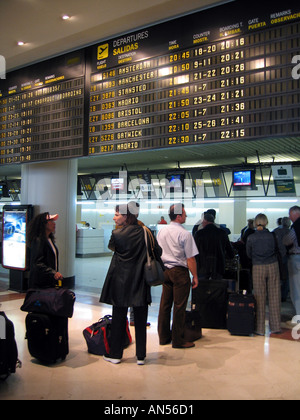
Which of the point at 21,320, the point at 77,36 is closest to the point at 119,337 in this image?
the point at 21,320

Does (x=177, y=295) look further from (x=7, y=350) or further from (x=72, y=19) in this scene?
(x=72, y=19)

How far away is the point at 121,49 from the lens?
20.3 ft

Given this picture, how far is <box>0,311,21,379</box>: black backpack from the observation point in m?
3.43

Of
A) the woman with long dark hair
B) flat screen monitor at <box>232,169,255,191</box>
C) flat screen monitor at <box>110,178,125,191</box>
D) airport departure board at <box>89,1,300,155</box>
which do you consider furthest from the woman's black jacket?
flat screen monitor at <box>110,178,125,191</box>

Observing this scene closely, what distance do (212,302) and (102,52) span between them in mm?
4383

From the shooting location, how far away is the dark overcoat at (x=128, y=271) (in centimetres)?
391

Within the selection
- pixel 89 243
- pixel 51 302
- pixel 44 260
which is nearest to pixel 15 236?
pixel 44 260

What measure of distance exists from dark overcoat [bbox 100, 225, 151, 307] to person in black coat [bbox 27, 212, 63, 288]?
0.61 meters

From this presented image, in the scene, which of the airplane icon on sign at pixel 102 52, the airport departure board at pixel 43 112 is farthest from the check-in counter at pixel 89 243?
the airplane icon on sign at pixel 102 52

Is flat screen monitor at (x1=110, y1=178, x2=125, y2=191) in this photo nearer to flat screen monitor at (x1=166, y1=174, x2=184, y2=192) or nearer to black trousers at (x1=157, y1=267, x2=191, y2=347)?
flat screen monitor at (x1=166, y1=174, x2=184, y2=192)

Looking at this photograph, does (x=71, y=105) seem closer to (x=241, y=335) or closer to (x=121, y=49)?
(x=121, y=49)

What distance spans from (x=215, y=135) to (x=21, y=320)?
3.90m

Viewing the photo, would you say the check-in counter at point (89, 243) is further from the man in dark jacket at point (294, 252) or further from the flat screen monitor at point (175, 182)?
the man in dark jacket at point (294, 252)

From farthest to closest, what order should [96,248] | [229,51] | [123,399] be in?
[96,248] < [229,51] < [123,399]
